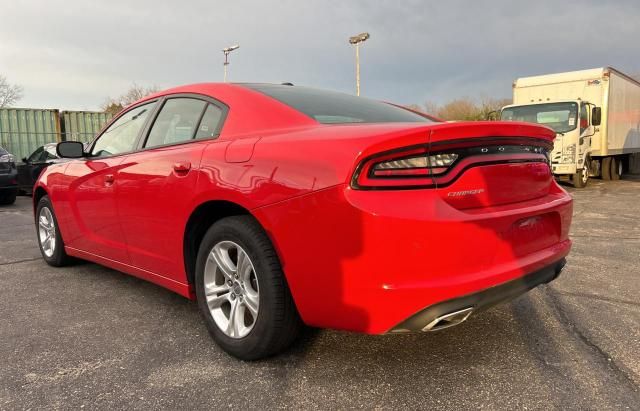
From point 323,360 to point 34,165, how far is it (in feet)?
36.0

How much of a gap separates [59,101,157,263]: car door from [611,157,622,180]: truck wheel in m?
16.3

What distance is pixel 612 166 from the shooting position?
16.0m

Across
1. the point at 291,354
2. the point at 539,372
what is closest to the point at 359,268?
the point at 291,354

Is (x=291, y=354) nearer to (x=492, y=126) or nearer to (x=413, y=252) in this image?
(x=413, y=252)

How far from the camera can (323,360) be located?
2.54 meters

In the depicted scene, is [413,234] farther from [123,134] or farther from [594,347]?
[123,134]

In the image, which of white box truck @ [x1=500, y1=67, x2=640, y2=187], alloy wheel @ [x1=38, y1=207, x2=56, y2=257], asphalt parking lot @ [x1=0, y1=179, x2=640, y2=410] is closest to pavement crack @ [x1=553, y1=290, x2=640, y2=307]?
asphalt parking lot @ [x1=0, y1=179, x2=640, y2=410]

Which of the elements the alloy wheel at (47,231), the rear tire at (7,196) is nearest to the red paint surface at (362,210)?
the alloy wheel at (47,231)

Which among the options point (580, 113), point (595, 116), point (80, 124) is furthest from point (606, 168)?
point (80, 124)

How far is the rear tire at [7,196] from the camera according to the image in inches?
397

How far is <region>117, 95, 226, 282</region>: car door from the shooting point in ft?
9.16

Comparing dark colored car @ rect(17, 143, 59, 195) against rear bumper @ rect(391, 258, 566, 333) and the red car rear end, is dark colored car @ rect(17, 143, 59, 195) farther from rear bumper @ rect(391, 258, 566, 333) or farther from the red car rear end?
rear bumper @ rect(391, 258, 566, 333)

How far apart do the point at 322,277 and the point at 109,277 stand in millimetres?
2810

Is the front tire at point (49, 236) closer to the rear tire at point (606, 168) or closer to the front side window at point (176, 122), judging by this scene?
the front side window at point (176, 122)
